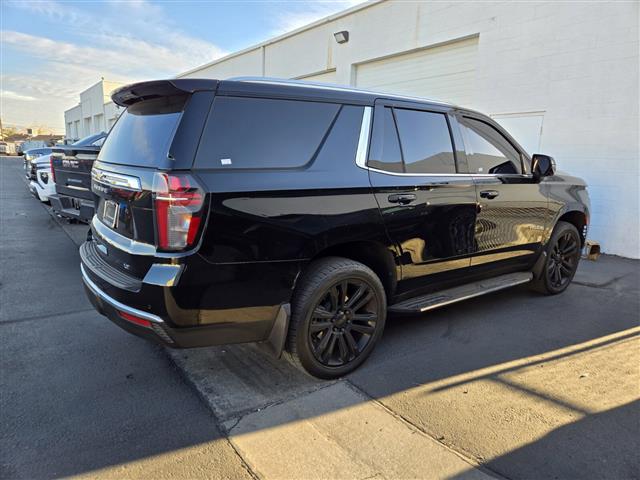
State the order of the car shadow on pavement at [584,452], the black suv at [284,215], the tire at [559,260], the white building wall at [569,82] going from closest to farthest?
the car shadow on pavement at [584,452]
the black suv at [284,215]
the tire at [559,260]
the white building wall at [569,82]

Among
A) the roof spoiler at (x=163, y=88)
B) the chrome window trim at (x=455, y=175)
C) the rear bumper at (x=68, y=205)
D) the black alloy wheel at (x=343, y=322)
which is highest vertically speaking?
the roof spoiler at (x=163, y=88)

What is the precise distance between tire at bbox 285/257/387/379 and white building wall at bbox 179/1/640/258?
237 inches

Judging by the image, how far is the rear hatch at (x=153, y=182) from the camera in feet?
7.72

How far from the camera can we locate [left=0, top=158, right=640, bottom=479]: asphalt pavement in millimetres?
2320

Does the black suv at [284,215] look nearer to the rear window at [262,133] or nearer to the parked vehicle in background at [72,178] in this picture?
the rear window at [262,133]

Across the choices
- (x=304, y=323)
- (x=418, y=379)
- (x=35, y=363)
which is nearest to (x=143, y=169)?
(x=304, y=323)

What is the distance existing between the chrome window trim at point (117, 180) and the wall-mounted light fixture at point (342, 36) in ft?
34.0

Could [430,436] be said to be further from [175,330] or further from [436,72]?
[436,72]

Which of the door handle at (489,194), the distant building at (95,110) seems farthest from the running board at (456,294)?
the distant building at (95,110)

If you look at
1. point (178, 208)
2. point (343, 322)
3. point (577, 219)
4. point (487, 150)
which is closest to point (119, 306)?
point (178, 208)

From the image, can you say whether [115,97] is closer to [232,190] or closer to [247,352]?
[232,190]

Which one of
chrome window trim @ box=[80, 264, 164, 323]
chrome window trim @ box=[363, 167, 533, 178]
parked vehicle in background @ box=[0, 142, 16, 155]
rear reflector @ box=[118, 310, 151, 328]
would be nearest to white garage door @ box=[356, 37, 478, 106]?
chrome window trim @ box=[363, 167, 533, 178]

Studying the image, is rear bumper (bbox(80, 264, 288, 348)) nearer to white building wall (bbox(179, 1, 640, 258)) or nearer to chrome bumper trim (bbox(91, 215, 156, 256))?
chrome bumper trim (bbox(91, 215, 156, 256))

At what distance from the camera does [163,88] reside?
2.59m
